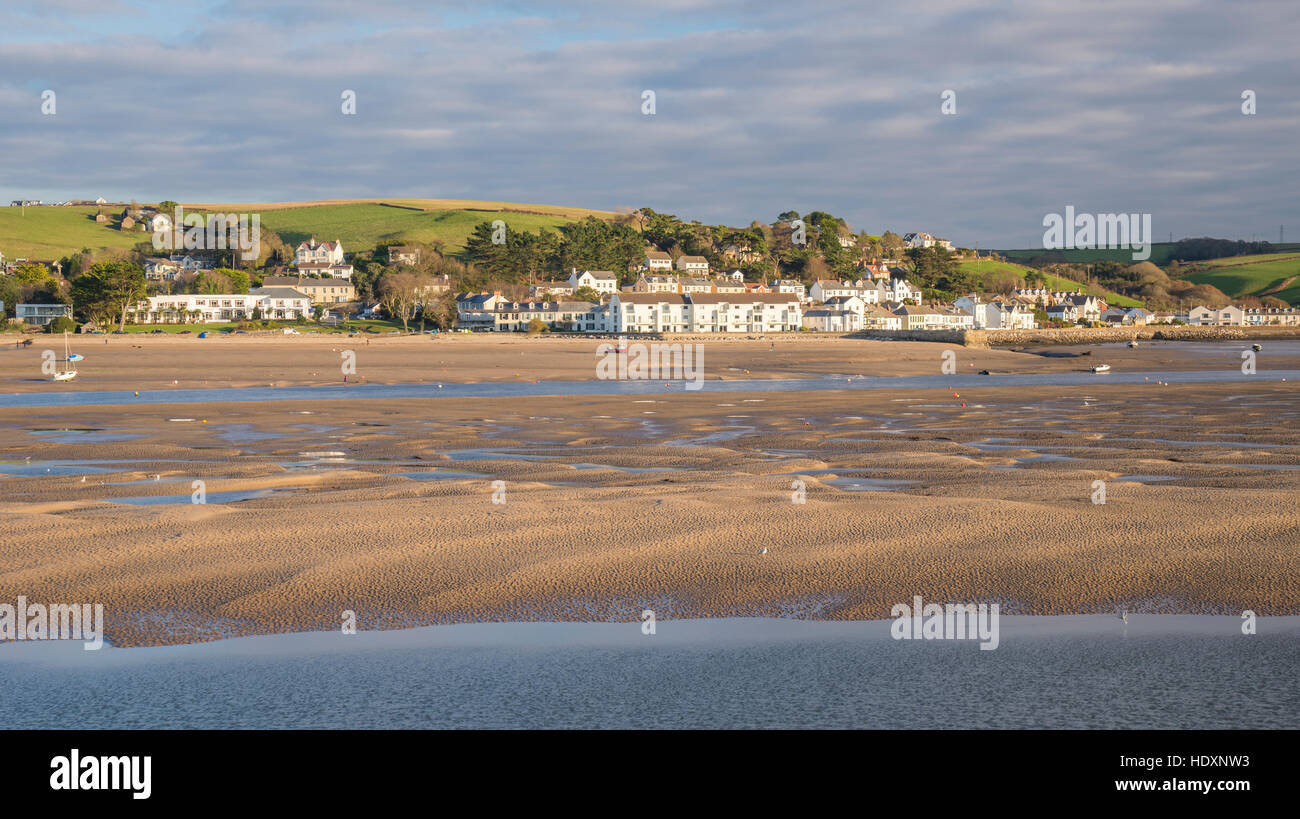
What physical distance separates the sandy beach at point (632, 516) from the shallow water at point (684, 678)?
1.74 ft

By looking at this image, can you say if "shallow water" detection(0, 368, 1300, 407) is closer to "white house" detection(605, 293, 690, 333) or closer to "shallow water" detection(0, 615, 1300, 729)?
"shallow water" detection(0, 615, 1300, 729)

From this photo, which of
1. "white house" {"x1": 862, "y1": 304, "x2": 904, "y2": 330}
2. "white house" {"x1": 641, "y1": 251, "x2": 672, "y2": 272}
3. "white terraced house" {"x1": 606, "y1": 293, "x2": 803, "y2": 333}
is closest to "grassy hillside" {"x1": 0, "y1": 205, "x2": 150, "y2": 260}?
"white house" {"x1": 641, "y1": 251, "x2": 672, "y2": 272}

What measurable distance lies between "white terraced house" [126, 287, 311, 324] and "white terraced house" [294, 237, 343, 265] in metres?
35.6

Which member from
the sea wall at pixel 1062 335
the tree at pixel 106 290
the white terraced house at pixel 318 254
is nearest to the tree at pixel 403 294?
the tree at pixel 106 290

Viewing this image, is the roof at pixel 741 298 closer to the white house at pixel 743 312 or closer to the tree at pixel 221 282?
the white house at pixel 743 312

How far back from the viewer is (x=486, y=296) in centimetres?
12688

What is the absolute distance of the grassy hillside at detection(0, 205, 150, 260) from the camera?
166 meters
